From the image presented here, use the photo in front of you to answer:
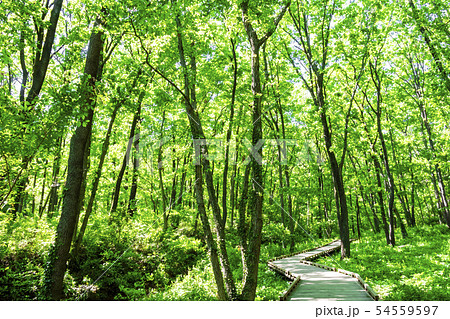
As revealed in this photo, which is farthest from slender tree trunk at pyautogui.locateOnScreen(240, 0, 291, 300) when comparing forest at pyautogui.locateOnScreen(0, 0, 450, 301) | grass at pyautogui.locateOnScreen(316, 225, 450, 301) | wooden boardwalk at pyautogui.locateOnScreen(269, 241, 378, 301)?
grass at pyautogui.locateOnScreen(316, 225, 450, 301)

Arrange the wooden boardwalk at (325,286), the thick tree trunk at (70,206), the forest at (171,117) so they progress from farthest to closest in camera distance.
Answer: the wooden boardwalk at (325,286) → the thick tree trunk at (70,206) → the forest at (171,117)

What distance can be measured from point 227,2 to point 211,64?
13.4 ft

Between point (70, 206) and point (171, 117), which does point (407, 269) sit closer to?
point (70, 206)

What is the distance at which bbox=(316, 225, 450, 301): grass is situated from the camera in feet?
22.3

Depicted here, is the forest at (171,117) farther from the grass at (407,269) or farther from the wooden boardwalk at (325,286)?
the wooden boardwalk at (325,286)

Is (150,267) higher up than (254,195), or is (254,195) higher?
(254,195)

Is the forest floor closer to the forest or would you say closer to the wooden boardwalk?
the forest

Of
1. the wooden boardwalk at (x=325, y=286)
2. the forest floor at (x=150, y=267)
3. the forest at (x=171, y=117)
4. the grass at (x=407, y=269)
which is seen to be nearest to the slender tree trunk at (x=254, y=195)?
the forest at (x=171, y=117)

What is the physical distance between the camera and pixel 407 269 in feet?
31.8

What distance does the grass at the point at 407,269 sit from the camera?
6.80m

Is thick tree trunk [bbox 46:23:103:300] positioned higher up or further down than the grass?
higher up

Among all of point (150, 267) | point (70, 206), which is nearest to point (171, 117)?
point (150, 267)

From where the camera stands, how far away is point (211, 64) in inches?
436
